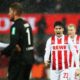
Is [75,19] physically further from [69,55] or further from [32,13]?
[69,55]

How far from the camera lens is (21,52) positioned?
785cm

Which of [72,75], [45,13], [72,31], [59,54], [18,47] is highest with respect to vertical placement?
[45,13]

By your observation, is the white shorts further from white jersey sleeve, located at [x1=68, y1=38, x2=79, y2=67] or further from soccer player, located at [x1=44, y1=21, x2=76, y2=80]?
soccer player, located at [x1=44, y1=21, x2=76, y2=80]

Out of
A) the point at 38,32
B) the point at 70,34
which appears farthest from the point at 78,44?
the point at 38,32

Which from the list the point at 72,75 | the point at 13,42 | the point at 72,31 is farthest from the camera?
the point at 72,31

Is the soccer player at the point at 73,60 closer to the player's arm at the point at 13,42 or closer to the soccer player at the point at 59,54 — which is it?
the soccer player at the point at 59,54

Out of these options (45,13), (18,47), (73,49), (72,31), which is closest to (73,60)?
(73,49)

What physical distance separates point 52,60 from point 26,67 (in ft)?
3.95

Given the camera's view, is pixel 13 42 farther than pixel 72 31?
No

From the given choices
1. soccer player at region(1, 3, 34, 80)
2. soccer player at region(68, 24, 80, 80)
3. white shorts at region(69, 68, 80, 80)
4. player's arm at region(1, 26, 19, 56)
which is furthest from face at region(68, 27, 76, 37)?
player's arm at region(1, 26, 19, 56)

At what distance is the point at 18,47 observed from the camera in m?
7.82

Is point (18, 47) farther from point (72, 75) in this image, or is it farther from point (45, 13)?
point (45, 13)

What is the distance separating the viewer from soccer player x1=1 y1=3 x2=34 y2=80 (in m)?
7.78

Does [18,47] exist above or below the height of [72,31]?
below
